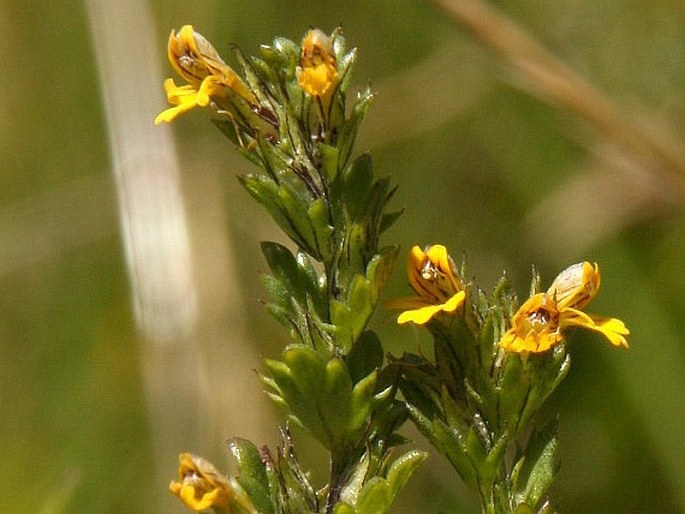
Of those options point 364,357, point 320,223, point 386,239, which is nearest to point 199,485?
point 364,357

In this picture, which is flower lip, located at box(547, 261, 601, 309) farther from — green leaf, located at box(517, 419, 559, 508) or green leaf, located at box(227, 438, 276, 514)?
green leaf, located at box(227, 438, 276, 514)

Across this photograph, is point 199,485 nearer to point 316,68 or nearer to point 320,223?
point 320,223

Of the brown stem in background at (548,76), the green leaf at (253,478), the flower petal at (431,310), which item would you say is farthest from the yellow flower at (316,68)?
the brown stem in background at (548,76)

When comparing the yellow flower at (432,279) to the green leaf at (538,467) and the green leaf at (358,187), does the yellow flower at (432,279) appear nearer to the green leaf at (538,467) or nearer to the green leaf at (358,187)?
the green leaf at (358,187)

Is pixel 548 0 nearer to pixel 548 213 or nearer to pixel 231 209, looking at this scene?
pixel 548 213

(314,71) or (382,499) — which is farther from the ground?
(314,71)

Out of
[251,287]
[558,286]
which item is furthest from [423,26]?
[558,286]

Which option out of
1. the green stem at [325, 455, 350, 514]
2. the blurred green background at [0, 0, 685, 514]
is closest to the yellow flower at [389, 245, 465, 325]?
the green stem at [325, 455, 350, 514]
